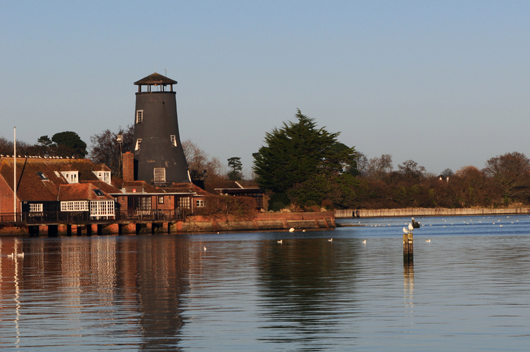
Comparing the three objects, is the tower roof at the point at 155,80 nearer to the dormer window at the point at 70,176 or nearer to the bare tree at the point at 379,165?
the dormer window at the point at 70,176

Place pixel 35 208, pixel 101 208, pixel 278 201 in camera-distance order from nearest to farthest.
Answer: pixel 35 208 → pixel 101 208 → pixel 278 201

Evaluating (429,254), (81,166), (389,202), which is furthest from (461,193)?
(429,254)

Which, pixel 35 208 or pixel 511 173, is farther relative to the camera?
pixel 511 173

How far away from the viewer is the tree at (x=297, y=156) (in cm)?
8500

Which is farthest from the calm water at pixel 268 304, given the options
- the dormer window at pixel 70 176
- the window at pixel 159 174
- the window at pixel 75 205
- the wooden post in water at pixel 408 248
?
the window at pixel 159 174

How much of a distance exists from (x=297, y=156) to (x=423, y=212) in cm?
4814

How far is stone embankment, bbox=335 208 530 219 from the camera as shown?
123625mm

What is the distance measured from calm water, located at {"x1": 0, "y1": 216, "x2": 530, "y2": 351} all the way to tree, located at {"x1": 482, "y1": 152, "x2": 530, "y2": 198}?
95895mm

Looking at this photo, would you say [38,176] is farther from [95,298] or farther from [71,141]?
[95,298]

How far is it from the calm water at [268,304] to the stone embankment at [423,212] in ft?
286

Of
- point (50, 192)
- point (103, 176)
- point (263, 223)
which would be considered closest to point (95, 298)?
point (50, 192)

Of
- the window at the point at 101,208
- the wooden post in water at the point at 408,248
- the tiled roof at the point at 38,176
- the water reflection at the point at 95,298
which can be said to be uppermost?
the tiled roof at the point at 38,176

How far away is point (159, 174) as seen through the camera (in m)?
78.5

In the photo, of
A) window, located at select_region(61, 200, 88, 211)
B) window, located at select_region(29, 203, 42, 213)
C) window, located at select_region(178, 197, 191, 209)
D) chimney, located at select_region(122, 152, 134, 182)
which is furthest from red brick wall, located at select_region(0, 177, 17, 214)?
window, located at select_region(178, 197, 191, 209)
